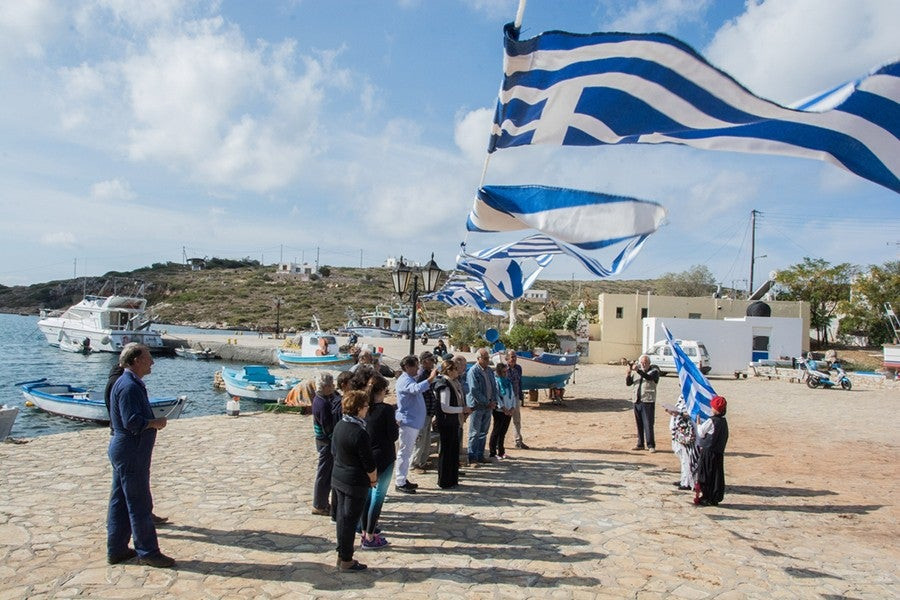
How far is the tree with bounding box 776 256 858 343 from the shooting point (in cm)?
4609

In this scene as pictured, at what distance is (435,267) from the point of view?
13.3m

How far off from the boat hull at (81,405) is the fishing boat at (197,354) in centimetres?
2819

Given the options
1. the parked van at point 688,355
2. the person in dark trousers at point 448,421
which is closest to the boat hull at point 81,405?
the person in dark trousers at point 448,421

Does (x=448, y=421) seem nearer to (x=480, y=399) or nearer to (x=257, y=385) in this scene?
(x=480, y=399)

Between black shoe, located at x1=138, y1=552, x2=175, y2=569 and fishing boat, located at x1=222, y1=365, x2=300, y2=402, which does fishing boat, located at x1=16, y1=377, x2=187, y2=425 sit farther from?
black shoe, located at x1=138, y1=552, x2=175, y2=569

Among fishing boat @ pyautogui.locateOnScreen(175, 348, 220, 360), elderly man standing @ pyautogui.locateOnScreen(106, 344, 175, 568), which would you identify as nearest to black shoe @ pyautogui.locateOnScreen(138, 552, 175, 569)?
elderly man standing @ pyautogui.locateOnScreen(106, 344, 175, 568)

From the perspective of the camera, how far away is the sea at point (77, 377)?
1973 centimetres

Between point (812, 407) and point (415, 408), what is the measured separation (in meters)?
14.9

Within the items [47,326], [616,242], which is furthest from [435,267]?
[47,326]

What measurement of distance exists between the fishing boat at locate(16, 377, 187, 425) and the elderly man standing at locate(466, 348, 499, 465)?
11803 mm

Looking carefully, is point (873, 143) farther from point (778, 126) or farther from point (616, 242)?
point (616, 242)

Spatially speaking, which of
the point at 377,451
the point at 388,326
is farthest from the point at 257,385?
the point at 388,326

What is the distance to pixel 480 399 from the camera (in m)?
9.09

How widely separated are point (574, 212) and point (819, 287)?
153ft
